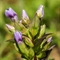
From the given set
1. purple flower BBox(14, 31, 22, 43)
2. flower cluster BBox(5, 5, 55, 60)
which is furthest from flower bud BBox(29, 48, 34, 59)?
purple flower BBox(14, 31, 22, 43)

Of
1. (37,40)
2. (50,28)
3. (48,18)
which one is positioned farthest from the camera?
(48,18)

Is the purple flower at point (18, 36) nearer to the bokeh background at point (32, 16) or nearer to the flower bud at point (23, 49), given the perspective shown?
the flower bud at point (23, 49)

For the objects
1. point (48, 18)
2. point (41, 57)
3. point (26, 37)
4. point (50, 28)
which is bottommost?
point (41, 57)

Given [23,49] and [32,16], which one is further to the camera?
[32,16]

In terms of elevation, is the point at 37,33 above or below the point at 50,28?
below

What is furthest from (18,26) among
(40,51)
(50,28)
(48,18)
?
(48,18)

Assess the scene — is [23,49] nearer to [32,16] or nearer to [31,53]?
[31,53]

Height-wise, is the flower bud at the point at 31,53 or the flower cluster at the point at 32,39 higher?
the flower cluster at the point at 32,39

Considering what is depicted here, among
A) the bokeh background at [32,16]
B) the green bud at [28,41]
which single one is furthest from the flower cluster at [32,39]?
the bokeh background at [32,16]

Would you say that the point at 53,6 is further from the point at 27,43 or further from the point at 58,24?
the point at 27,43

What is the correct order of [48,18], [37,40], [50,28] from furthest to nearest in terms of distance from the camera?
[48,18]
[50,28]
[37,40]

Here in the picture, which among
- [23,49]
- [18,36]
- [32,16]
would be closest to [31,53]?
[23,49]
